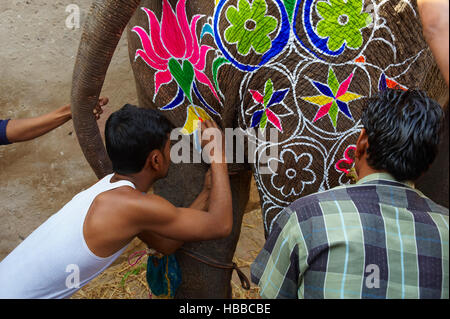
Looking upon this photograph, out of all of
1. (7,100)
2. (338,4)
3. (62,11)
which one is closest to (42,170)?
(7,100)

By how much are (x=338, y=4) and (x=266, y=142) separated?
1.42ft

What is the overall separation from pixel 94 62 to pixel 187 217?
54cm

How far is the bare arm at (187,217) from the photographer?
3.89 ft

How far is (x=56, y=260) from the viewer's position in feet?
4.00

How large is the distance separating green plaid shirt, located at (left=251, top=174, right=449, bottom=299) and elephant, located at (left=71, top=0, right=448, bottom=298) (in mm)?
373

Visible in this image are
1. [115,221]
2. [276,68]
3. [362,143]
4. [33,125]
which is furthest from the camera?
[33,125]

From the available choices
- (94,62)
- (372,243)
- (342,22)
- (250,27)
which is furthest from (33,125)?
(372,243)

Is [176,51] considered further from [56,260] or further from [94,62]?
[56,260]

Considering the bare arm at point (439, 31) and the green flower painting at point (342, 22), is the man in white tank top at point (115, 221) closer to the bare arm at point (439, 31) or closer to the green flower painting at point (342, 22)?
the green flower painting at point (342, 22)

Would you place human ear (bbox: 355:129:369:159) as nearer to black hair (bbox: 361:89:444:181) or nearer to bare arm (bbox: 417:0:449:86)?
black hair (bbox: 361:89:444:181)

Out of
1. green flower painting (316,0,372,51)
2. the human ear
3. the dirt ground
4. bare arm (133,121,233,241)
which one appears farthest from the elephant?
the dirt ground

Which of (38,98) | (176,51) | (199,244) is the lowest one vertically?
(199,244)

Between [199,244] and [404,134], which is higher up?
[404,134]

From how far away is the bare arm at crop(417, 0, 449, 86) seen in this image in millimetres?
788
